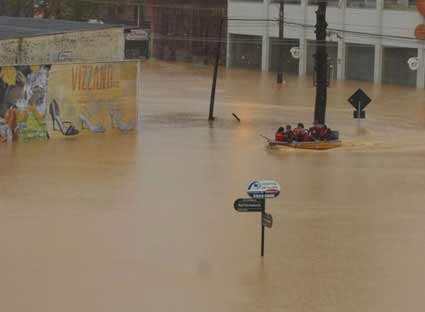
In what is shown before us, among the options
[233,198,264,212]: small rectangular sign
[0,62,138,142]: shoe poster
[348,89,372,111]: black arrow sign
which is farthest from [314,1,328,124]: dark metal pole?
[233,198,264,212]: small rectangular sign

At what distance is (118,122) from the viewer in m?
44.1

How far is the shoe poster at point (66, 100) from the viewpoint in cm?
4047

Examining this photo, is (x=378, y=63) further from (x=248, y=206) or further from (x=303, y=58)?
(x=248, y=206)

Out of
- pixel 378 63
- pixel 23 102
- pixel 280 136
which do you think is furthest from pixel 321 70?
pixel 378 63

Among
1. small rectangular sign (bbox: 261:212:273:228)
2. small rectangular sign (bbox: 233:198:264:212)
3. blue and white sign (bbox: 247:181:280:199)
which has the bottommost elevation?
small rectangular sign (bbox: 261:212:273:228)

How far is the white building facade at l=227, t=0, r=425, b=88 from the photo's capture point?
69.9 meters

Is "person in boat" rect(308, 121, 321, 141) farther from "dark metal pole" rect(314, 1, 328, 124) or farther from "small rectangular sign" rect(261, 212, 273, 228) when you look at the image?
"small rectangular sign" rect(261, 212, 273, 228)

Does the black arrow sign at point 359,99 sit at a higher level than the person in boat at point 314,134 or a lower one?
higher

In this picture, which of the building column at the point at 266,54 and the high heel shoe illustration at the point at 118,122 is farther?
the building column at the point at 266,54

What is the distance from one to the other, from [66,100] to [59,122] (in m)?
0.82

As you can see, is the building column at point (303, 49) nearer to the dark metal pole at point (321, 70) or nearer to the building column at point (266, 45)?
the building column at point (266, 45)

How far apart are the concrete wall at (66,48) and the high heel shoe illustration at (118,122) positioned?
271 centimetres

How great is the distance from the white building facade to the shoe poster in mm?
27677

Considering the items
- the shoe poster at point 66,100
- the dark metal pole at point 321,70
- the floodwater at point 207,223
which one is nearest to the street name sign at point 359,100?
the floodwater at point 207,223
